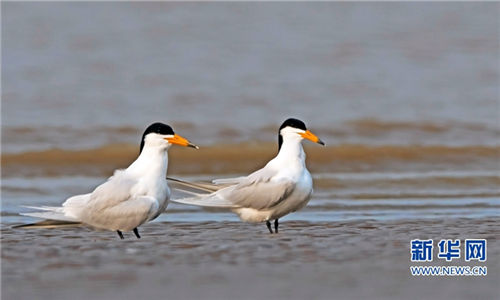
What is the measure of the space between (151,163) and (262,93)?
23.0 feet

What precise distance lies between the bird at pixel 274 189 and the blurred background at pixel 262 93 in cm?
94

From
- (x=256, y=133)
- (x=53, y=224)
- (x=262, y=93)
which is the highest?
(x=262, y=93)

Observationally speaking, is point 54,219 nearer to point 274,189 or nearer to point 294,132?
point 274,189

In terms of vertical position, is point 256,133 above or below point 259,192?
above

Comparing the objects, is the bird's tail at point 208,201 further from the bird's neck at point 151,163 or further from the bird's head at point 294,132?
the bird's head at point 294,132

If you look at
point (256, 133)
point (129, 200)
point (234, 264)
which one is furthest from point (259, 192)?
point (256, 133)

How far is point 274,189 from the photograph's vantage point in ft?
22.9

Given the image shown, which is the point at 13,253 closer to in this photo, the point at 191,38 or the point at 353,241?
the point at 353,241

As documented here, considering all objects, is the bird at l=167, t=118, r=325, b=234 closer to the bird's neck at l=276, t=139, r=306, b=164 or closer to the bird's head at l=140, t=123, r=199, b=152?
the bird's neck at l=276, t=139, r=306, b=164

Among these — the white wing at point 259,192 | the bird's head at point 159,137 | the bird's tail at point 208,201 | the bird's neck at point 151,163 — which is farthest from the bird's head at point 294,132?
the bird's neck at point 151,163

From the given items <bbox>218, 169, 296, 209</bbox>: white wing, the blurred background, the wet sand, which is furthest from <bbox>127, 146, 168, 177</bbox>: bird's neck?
the blurred background

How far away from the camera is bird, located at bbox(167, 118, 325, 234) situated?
6.98 metres

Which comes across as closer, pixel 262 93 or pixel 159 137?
pixel 159 137

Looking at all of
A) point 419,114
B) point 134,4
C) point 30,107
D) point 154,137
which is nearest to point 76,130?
point 30,107
